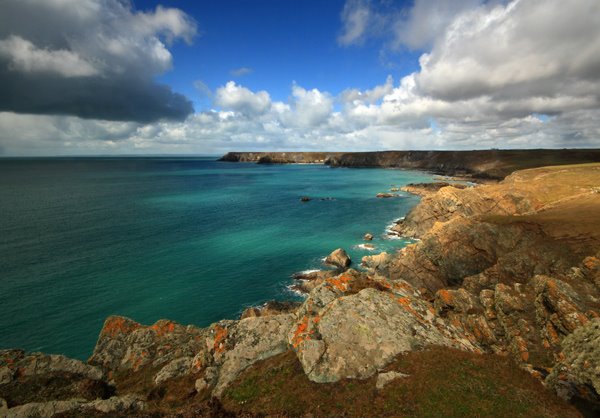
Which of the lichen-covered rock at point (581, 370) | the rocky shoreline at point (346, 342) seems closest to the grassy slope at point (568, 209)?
the rocky shoreline at point (346, 342)

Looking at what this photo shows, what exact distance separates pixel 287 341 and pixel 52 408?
12.4 metres

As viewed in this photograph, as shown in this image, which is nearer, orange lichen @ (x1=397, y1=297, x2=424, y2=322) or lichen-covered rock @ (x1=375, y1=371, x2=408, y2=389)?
lichen-covered rock @ (x1=375, y1=371, x2=408, y2=389)

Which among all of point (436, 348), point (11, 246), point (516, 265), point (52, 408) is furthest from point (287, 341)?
point (11, 246)

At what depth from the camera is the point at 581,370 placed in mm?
14734

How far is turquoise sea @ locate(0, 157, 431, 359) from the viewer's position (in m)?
40.3

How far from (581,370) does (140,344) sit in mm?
27997

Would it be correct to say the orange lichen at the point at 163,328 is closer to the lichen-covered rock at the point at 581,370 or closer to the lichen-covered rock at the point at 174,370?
the lichen-covered rock at the point at 174,370

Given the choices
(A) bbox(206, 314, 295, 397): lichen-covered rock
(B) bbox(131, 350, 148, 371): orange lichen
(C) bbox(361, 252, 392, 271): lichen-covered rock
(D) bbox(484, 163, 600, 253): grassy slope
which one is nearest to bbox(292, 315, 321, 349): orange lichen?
(A) bbox(206, 314, 295, 397): lichen-covered rock

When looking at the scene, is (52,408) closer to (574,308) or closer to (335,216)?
(574,308)

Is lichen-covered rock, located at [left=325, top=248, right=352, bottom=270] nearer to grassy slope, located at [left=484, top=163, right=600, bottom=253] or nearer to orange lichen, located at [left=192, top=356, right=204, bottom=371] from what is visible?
grassy slope, located at [left=484, top=163, right=600, bottom=253]

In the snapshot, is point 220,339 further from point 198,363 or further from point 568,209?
point 568,209

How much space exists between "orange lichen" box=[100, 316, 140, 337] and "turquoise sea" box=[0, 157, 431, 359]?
39.5 feet

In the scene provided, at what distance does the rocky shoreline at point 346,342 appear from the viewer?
15609 mm

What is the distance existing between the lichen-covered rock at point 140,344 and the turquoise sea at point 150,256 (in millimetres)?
12983
